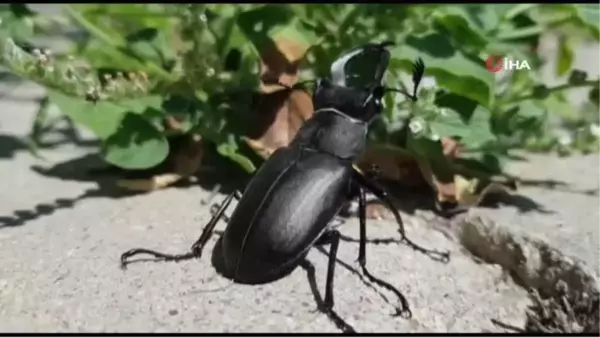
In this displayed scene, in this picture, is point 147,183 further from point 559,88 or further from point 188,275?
point 559,88

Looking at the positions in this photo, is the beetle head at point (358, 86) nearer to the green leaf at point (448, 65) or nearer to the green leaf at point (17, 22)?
the green leaf at point (448, 65)

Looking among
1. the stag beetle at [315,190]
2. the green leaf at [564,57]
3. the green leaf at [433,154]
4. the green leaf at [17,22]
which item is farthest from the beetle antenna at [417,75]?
the green leaf at [17,22]

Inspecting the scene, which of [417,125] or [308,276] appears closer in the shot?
[308,276]

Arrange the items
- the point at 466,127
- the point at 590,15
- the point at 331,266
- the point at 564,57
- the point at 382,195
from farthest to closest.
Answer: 1. the point at 564,57
2. the point at 590,15
3. the point at 466,127
4. the point at 382,195
5. the point at 331,266

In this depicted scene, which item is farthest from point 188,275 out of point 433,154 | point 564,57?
point 564,57

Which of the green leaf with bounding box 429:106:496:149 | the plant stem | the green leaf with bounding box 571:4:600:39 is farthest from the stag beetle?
the green leaf with bounding box 571:4:600:39

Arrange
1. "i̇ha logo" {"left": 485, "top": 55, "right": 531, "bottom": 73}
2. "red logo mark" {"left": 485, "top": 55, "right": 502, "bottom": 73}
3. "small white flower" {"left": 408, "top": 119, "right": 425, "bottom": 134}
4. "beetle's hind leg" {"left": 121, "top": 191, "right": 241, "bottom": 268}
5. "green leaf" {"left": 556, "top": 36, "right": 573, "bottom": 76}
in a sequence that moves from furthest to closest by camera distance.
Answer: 1. "green leaf" {"left": 556, "top": 36, "right": 573, "bottom": 76}
2. "i̇ha logo" {"left": 485, "top": 55, "right": 531, "bottom": 73}
3. "red logo mark" {"left": 485, "top": 55, "right": 502, "bottom": 73}
4. "small white flower" {"left": 408, "top": 119, "right": 425, "bottom": 134}
5. "beetle's hind leg" {"left": 121, "top": 191, "right": 241, "bottom": 268}

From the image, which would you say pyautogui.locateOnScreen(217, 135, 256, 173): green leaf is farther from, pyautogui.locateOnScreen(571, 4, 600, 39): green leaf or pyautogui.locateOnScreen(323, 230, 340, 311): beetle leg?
pyautogui.locateOnScreen(571, 4, 600, 39): green leaf
